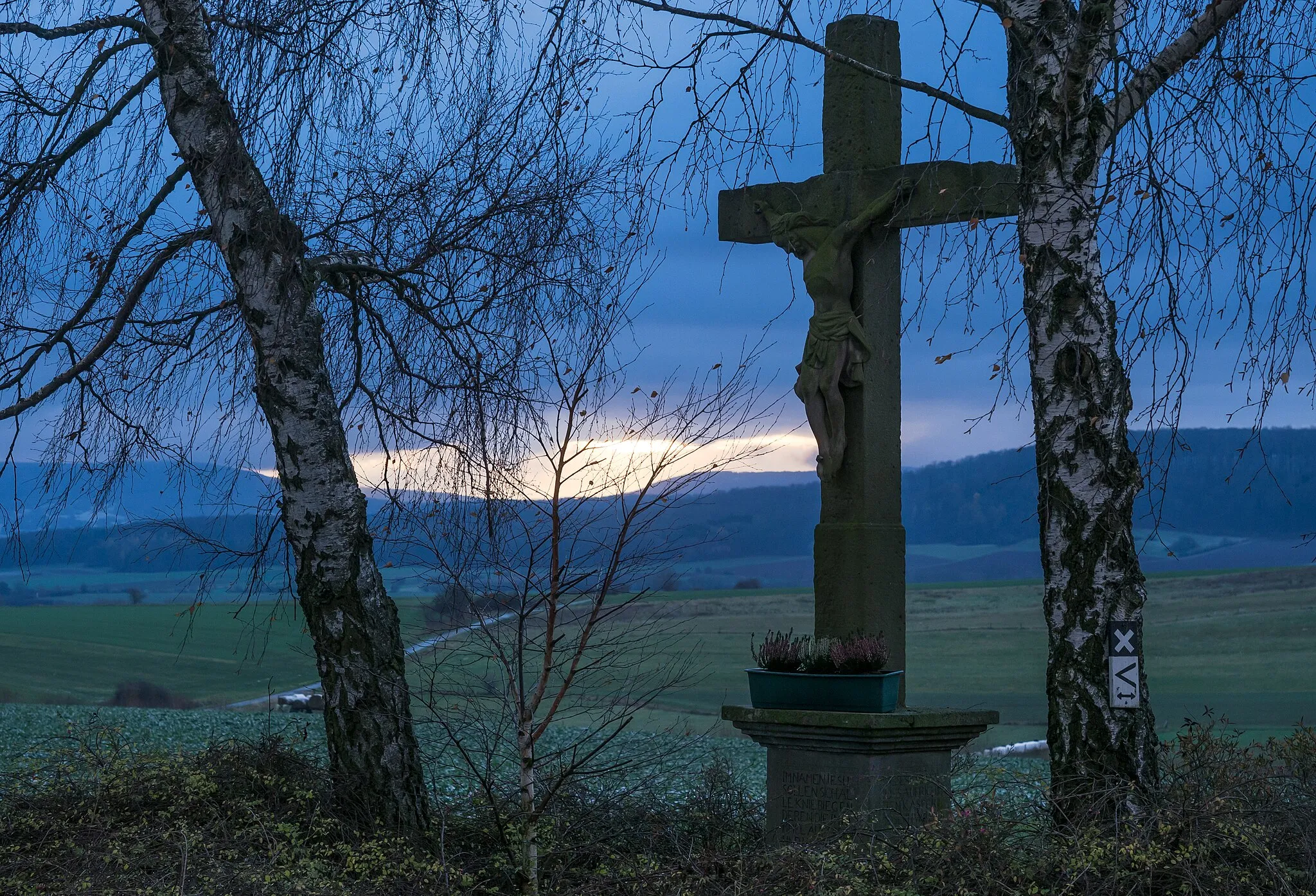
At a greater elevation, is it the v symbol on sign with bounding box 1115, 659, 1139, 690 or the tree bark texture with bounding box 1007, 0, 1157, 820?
the tree bark texture with bounding box 1007, 0, 1157, 820

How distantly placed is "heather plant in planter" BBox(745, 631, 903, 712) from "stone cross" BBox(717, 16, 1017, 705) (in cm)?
53

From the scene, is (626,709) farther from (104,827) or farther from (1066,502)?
(104,827)

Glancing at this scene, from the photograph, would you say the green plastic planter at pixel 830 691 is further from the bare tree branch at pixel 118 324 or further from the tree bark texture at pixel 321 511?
the bare tree branch at pixel 118 324

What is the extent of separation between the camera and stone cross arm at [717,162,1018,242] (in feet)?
22.4

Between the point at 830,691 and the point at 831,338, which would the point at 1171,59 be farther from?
the point at 830,691

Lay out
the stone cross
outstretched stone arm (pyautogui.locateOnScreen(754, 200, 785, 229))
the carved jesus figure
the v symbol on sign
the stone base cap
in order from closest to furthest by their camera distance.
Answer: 1. the v symbol on sign
2. the stone base cap
3. the stone cross
4. the carved jesus figure
5. outstretched stone arm (pyautogui.locateOnScreen(754, 200, 785, 229))

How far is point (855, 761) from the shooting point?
6352 millimetres

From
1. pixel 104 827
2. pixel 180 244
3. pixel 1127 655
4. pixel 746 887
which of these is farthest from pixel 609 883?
pixel 180 244

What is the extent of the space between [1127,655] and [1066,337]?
1.35 m

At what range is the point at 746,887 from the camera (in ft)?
15.7

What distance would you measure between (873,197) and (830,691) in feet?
9.74

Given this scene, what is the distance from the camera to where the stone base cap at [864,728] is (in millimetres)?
6262

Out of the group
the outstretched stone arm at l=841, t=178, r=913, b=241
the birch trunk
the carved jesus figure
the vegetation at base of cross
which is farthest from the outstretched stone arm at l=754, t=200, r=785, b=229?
the birch trunk

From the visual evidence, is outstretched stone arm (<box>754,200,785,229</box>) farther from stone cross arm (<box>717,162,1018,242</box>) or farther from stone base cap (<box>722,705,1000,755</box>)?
stone base cap (<box>722,705,1000,755</box>)
